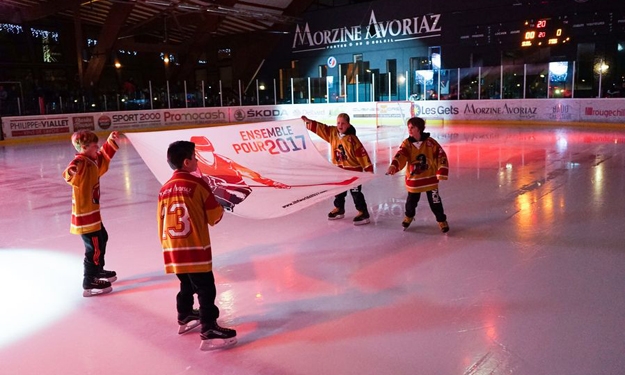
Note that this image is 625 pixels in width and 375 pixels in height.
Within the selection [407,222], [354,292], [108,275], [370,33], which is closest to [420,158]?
[407,222]

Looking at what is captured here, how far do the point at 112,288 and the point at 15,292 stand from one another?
794mm

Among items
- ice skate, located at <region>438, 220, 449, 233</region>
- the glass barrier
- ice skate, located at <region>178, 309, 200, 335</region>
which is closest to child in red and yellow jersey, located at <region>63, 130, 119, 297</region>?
ice skate, located at <region>178, 309, 200, 335</region>

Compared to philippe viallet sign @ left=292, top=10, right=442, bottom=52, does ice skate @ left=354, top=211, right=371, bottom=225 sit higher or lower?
lower

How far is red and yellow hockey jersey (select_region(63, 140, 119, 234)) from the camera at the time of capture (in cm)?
414

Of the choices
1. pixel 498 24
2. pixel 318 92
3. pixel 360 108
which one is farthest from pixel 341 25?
pixel 498 24

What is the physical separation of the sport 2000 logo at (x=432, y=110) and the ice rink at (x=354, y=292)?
15.5 meters

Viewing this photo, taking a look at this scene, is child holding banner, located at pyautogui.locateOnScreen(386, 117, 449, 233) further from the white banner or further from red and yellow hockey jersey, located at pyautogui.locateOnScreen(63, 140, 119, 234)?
red and yellow hockey jersey, located at pyautogui.locateOnScreen(63, 140, 119, 234)

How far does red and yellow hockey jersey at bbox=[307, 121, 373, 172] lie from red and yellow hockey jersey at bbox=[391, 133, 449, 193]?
0.67 m

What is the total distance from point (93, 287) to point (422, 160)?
3.32 meters

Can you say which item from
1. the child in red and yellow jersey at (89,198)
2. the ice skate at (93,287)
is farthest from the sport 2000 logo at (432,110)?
the ice skate at (93,287)

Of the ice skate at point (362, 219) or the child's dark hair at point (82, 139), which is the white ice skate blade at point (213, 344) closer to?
the child's dark hair at point (82, 139)

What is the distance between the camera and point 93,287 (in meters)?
4.29

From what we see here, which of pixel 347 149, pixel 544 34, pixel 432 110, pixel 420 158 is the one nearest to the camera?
pixel 420 158

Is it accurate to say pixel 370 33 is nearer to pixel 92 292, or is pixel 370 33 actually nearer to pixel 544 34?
pixel 544 34
